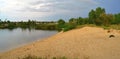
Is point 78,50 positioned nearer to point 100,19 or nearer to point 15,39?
point 15,39

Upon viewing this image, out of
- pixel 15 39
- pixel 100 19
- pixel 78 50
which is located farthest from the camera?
pixel 100 19

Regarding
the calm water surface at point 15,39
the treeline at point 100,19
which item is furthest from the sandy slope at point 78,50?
the treeline at point 100,19

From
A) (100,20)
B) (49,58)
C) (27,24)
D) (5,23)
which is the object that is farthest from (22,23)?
(49,58)

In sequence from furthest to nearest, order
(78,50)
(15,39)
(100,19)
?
(100,19) → (15,39) → (78,50)

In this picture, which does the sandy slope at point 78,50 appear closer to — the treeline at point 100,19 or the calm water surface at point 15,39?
the calm water surface at point 15,39

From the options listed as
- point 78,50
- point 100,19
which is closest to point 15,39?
point 100,19

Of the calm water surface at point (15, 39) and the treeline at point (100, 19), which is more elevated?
the treeline at point (100, 19)

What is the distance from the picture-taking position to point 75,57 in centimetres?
1330

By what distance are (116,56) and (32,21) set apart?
18089 cm

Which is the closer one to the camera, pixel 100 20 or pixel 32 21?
pixel 100 20

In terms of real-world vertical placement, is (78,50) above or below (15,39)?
above

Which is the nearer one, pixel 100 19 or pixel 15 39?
pixel 15 39

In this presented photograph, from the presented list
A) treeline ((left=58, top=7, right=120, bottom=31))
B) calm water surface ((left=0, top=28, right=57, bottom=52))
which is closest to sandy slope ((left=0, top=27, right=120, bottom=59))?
calm water surface ((left=0, top=28, right=57, bottom=52))

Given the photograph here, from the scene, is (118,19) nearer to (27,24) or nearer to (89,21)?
(89,21)
